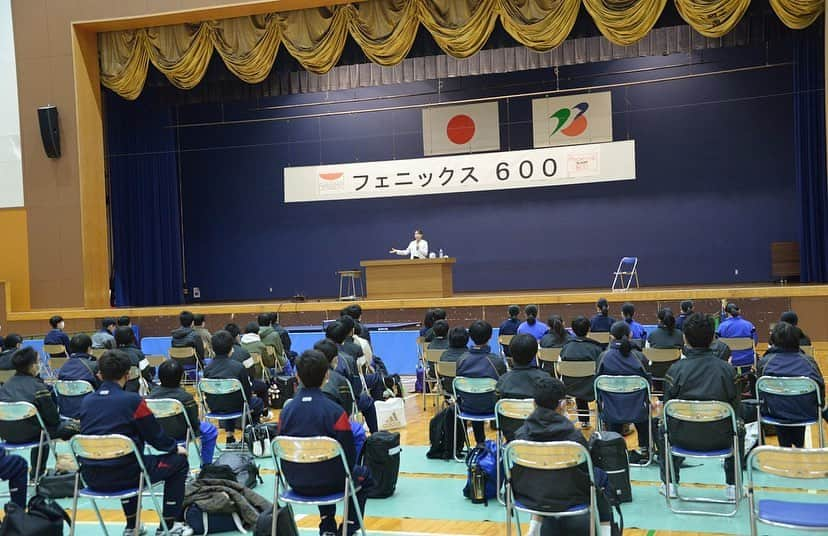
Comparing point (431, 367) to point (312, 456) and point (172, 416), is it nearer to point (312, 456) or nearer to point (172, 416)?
point (172, 416)

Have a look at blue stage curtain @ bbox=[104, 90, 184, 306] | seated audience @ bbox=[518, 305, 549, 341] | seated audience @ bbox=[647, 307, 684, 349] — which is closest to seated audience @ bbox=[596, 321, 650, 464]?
seated audience @ bbox=[647, 307, 684, 349]

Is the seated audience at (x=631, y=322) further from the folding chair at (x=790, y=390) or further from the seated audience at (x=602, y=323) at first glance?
Result: the folding chair at (x=790, y=390)

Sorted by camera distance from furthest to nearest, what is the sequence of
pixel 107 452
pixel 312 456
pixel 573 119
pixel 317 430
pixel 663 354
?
pixel 573 119
pixel 663 354
pixel 107 452
pixel 317 430
pixel 312 456

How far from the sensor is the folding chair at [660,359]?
24.9ft

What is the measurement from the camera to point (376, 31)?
15297mm

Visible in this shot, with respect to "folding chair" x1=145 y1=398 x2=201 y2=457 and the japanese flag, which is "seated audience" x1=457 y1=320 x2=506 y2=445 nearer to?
"folding chair" x1=145 y1=398 x2=201 y2=457

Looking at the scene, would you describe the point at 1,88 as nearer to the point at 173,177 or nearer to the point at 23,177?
the point at 23,177

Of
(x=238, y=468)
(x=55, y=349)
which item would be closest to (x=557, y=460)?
(x=238, y=468)

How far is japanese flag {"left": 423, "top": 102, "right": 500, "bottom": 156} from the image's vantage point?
17219mm

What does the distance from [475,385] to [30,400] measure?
3238 millimetres

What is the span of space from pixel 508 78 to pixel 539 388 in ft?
50.5

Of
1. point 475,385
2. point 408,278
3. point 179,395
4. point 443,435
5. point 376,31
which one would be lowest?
point 443,435

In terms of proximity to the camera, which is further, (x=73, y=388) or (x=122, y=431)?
(x=73, y=388)

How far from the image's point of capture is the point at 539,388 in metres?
4.09
